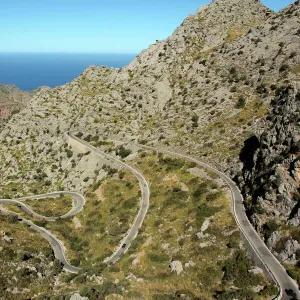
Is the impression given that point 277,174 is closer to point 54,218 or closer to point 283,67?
point 283,67

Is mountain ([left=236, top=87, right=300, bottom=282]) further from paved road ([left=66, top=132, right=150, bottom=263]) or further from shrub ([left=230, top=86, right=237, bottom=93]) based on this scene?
shrub ([left=230, top=86, right=237, bottom=93])

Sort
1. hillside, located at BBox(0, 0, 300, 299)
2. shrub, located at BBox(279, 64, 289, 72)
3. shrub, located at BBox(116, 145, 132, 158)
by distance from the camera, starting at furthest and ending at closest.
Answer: shrub, located at BBox(116, 145, 132, 158)
shrub, located at BBox(279, 64, 289, 72)
hillside, located at BBox(0, 0, 300, 299)

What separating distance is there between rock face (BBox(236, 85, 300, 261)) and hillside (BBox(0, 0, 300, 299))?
8.9 inches

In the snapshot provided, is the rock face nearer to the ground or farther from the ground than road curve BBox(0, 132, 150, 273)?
farther from the ground

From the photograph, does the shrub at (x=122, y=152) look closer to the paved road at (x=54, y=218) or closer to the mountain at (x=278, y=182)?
the paved road at (x=54, y=218)

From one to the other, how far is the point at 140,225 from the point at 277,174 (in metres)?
25.0

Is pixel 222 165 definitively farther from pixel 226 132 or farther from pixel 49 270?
pixel 49 270

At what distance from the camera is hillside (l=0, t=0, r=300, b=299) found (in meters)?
50.4

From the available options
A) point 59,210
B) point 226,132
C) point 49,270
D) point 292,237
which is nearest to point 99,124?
point 59,210

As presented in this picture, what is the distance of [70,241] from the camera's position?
5712 cm

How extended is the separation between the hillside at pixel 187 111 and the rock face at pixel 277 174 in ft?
0.74

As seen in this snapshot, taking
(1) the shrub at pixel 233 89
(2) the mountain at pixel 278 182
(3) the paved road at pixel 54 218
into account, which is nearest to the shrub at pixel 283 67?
(1) the shrub at pixel 233 89

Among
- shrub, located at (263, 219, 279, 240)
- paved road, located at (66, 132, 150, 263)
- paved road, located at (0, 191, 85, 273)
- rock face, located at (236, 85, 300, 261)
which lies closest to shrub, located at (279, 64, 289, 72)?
rock face, located at (236, 85, 300, 261)

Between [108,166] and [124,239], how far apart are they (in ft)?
105
